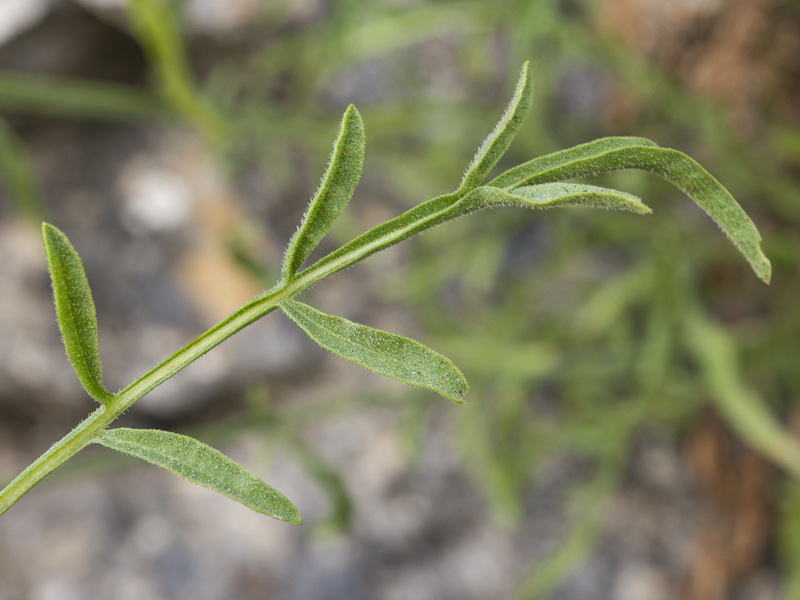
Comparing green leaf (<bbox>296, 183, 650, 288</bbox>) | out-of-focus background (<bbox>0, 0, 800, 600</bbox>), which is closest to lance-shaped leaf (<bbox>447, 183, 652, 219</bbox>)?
green leaf (<bbox>296, 183, 650, 288</bbox>)

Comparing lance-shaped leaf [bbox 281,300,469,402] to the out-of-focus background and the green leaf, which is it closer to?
the green leaf

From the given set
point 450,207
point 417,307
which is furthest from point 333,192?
point 417,307

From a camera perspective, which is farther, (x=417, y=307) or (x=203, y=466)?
(x=417, y=307)

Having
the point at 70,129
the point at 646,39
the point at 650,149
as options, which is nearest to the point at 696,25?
the point at 646,39

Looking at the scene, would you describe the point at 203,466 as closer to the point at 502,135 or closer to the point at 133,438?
the point at 133,438

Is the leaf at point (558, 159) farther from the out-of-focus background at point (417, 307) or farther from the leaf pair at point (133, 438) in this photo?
the out-of-focus background at point (417, 307)
